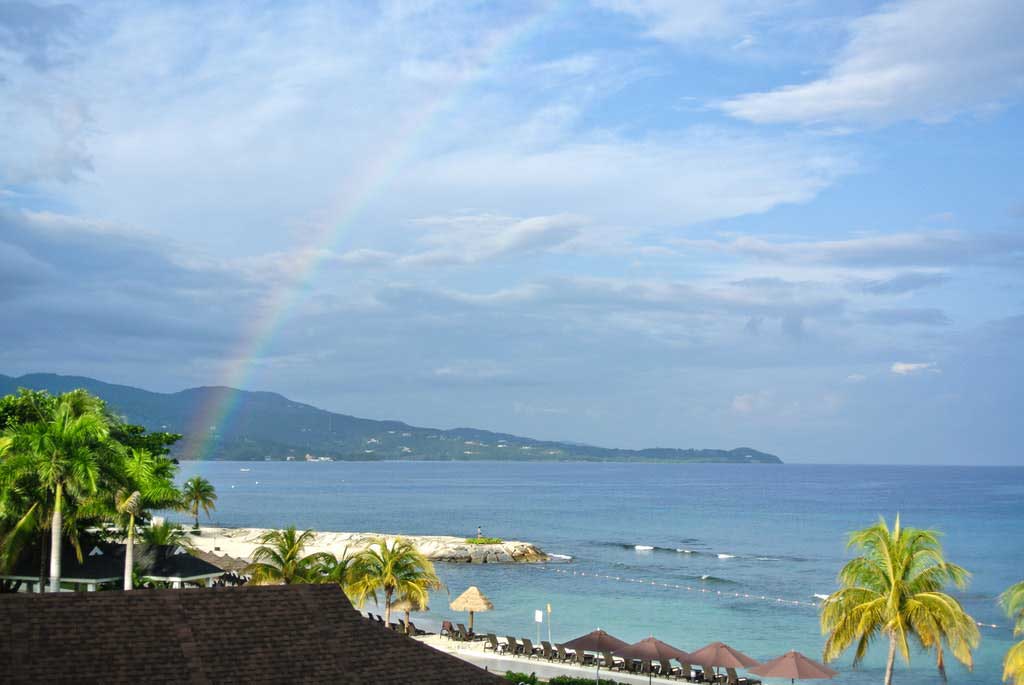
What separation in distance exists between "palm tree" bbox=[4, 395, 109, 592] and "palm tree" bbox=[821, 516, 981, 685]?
2071 centimetres

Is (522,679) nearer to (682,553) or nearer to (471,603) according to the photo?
(471,603)

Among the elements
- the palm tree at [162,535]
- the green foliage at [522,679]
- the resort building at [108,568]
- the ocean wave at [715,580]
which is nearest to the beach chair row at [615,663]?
the green foliage at [522,679]

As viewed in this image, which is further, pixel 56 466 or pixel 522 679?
pixel 522 679

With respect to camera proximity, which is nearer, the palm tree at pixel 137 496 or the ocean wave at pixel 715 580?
the palm tree at pixel 137 496

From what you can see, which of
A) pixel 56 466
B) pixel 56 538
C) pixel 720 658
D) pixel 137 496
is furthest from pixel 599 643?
pixel 56 466

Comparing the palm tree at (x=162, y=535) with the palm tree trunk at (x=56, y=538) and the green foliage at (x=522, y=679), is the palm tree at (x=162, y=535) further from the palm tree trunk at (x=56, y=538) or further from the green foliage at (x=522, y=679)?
the green foliage at (x=522, y=679)

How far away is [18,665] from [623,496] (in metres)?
189

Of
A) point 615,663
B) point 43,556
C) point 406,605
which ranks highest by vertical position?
point 43,556

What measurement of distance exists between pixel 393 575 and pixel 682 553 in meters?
64.6

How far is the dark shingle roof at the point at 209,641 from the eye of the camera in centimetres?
1398

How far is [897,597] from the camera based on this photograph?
894 inches

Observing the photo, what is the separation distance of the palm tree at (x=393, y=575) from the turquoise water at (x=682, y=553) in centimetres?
1410

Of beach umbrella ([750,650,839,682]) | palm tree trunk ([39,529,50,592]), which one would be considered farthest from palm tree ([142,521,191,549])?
beach umbrella ([750,650,839,682])

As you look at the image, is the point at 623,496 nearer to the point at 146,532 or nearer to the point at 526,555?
the point at 526,555
